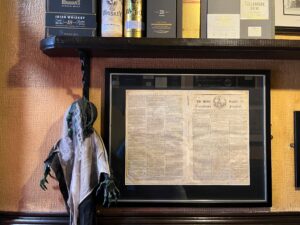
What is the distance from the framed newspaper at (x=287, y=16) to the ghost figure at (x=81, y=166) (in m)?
0.72

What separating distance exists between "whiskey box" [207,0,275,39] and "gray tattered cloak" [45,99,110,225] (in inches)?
19.3

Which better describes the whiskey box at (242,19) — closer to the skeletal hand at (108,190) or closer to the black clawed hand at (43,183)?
the skeletal hand at (108,190)

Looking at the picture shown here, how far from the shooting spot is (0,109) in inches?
50.9

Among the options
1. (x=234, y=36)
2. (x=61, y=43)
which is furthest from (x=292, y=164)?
(x=61, y=43)

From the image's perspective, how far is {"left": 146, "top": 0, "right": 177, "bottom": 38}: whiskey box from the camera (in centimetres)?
117

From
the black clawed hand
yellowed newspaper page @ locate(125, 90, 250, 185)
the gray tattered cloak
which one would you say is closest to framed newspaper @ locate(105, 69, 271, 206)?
yellowed newspaper page @ locate(125, 90, 250, 185)

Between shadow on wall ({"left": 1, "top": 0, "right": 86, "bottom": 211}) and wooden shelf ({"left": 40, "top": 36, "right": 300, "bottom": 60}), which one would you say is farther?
shadow on wall ({"left": 1, "top": 0, "right": 86, "bottom": 211})

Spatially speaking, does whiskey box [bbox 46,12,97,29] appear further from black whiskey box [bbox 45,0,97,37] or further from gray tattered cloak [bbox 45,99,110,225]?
gray tattered cloak [bbox 45,99,110,225]

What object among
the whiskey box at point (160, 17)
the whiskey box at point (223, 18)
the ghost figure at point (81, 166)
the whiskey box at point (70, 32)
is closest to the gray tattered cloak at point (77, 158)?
the ghost figure at point (81, 166)

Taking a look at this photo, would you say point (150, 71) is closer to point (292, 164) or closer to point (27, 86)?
point (27, 86)

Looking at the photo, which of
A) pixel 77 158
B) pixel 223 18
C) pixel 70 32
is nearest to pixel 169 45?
pixel 223 18

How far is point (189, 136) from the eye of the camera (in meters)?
1.29

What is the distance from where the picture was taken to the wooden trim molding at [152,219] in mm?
1253

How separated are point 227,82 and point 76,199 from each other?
0.66 m
